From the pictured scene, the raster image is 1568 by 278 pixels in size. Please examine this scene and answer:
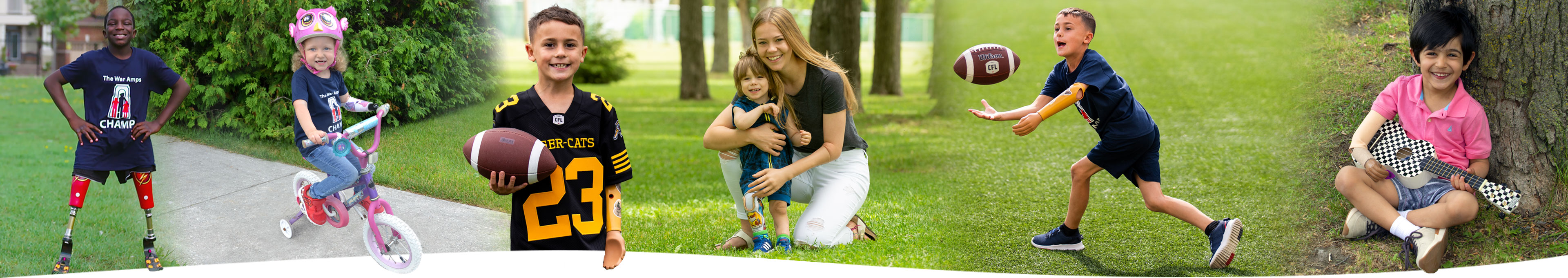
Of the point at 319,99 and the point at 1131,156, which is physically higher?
the point at 319,99

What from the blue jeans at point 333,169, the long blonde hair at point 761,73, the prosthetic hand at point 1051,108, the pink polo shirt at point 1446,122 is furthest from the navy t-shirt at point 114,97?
the pink polo shirt at point 1446,122

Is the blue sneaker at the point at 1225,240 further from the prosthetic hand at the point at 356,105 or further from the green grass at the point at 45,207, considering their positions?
the green grass at the point at 45,207

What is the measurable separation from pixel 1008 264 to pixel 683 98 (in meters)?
14.6

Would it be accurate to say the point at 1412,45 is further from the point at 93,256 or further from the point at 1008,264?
the point at 93,256

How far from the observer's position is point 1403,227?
13.6 ft

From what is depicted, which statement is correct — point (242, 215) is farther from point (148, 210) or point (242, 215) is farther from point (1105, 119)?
point (1105, 119)

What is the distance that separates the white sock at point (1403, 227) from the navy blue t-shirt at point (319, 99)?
15.1 ft

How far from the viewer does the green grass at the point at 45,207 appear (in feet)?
15.1

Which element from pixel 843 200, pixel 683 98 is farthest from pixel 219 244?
pixel 683 98

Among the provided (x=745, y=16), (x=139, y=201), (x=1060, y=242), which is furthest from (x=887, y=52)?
(x=745, y=16)

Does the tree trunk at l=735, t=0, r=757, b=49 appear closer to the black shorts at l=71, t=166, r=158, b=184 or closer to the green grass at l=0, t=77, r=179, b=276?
the green grass at l=0, t=77, r=179, b=276

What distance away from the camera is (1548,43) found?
4.16 m

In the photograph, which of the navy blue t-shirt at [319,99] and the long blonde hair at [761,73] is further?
the long blonde hair at [761,73]

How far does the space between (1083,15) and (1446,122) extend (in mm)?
1627
